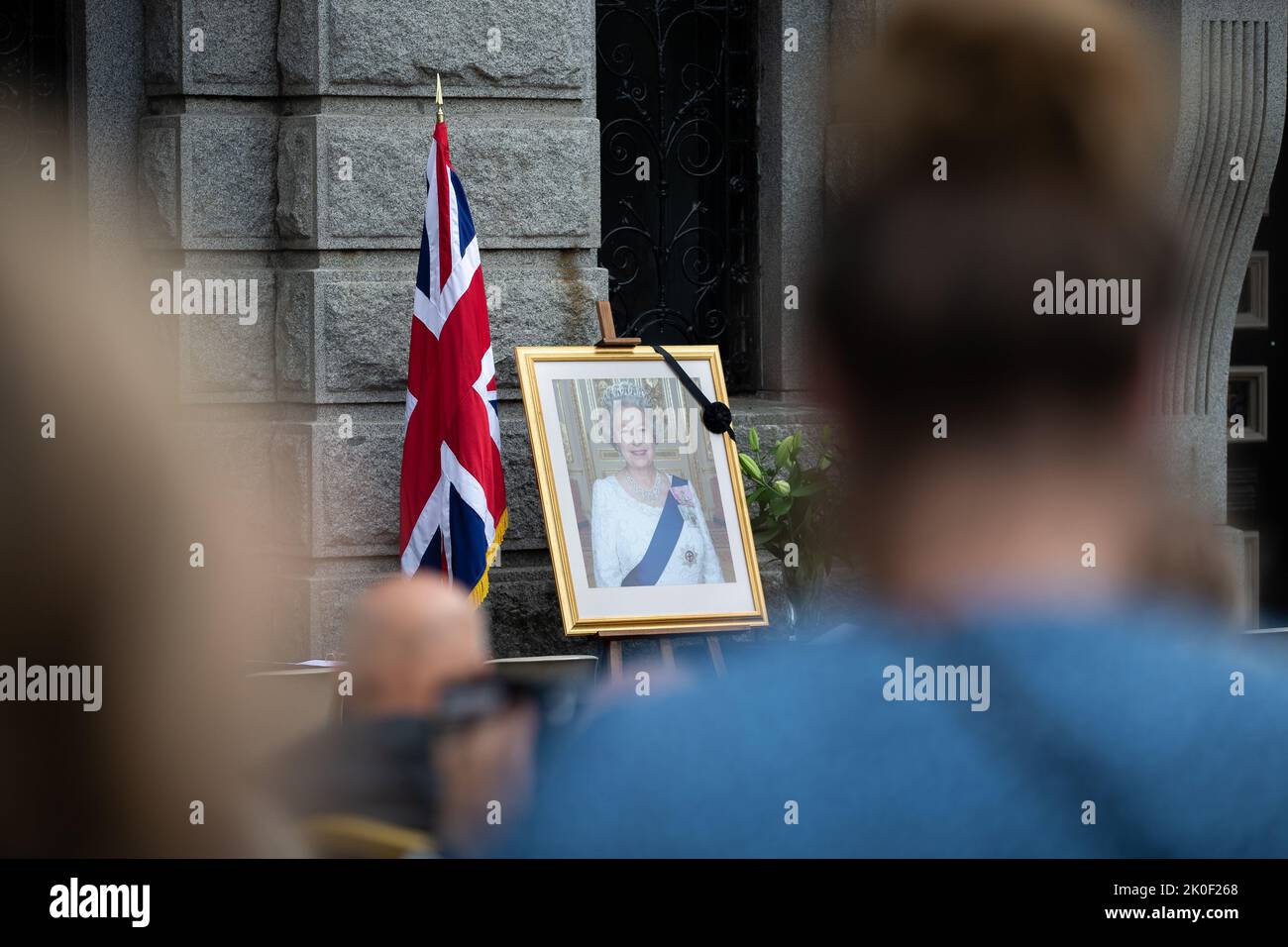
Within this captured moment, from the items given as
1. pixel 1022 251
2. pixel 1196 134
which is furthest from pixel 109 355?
pixel 1196 134

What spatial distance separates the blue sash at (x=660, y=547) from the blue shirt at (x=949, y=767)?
0.91 m

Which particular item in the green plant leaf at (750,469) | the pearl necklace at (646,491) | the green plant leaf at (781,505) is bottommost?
the green plant leaf at (781,505)

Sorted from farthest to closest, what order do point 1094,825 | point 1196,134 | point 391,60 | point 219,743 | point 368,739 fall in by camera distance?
point 1196,134
point 391,60
point 219,743
point 1094,825
point 368,739

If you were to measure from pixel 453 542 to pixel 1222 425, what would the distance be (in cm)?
350

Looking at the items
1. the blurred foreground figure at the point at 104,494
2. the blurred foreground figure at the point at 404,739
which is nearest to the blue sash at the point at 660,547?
the blurred foreground figure at the point at 104,494

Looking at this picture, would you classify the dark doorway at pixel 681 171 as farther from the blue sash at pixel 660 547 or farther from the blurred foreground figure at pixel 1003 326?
the blue sash at pixel 660 547

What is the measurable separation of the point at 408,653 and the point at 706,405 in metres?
2.77

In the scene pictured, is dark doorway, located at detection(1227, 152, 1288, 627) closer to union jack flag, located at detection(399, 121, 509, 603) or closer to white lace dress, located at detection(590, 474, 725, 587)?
white lace dress, located at detection(590, 474, 725, 587)

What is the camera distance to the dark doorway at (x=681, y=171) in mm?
7172

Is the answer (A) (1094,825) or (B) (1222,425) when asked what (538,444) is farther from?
(B) (1222,425)

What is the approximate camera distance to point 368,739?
127 inches

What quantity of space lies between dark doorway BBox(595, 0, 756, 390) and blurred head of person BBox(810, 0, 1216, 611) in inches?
15.2

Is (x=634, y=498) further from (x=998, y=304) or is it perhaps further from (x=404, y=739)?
(x=404, y=739)

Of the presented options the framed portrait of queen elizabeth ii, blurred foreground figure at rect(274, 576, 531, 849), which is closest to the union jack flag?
the framed portrait of queen elizabeth ii
